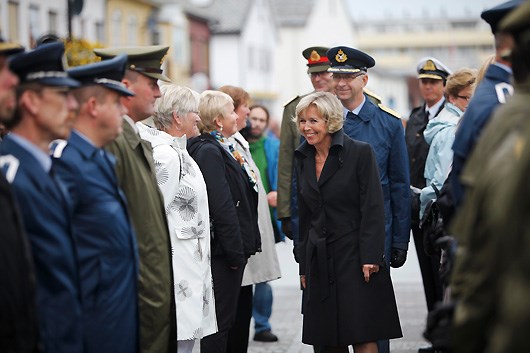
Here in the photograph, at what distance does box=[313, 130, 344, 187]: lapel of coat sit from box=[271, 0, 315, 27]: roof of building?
8071 centimetres

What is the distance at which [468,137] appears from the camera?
5188mm

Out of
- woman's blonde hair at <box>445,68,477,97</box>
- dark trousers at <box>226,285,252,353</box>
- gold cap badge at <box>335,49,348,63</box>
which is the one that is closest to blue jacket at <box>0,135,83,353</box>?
dark trousers at <box>226,285,252,353</box>

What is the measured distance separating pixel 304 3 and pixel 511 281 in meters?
89.3

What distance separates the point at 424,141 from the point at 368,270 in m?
3.16

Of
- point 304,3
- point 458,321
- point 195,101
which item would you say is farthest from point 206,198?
point 304,3

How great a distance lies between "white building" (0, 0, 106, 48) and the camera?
38125mm

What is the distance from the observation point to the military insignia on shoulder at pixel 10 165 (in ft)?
15.3

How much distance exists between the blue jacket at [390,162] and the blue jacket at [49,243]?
377cm

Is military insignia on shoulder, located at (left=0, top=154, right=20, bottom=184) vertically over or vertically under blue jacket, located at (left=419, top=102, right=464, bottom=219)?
over

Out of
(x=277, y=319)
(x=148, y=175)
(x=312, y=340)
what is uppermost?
(x=148, y=175)

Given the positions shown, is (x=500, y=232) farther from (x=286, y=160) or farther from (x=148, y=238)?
(x=286, y=160)

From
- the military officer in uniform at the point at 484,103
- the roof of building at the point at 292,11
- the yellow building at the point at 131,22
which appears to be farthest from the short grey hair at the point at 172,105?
the roof of building at the point at 292,11

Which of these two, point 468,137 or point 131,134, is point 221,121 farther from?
point 468,137

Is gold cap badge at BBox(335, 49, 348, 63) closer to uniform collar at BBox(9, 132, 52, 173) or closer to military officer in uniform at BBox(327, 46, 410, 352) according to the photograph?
military officer in uniform at BBox(327, 46, 410, 352)
